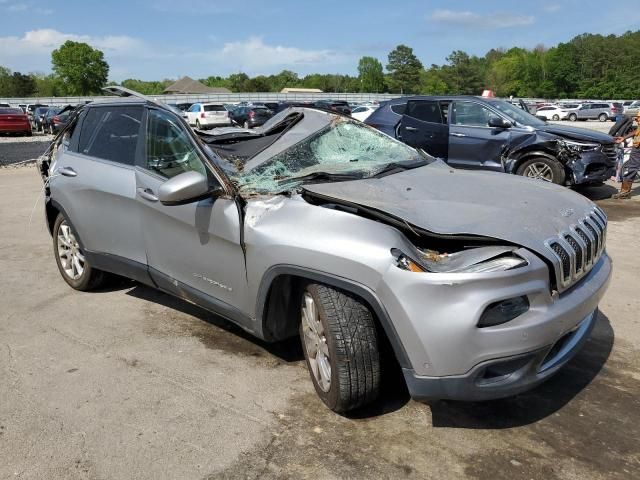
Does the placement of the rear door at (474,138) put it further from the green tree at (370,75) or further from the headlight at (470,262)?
the green tree at (370,75)

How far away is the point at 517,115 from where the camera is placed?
31.5 feet

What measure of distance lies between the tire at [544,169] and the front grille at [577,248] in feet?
19.8

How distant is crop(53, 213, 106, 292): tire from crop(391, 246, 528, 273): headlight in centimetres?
324

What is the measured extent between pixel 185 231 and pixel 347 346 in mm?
1451

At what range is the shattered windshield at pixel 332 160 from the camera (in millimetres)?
3461

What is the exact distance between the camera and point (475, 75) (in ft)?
382

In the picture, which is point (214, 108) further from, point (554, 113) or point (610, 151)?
point (554, 113)

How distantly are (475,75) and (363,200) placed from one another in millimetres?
122494

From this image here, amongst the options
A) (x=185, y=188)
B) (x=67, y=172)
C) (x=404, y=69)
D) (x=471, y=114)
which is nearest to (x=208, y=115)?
(x=471, y=114)

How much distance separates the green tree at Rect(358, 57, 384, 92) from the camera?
5236 inches

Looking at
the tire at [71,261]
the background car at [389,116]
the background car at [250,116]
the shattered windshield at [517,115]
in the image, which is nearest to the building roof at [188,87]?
the background car at [250,116]

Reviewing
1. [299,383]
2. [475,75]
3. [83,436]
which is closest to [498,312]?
[299,383]

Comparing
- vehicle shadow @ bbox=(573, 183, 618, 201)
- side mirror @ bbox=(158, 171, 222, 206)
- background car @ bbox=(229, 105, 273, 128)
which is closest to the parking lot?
side mirror @ bbox=(158, 171, 222, 206)

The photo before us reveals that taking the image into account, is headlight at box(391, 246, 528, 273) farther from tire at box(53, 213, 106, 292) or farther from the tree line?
the tree line
